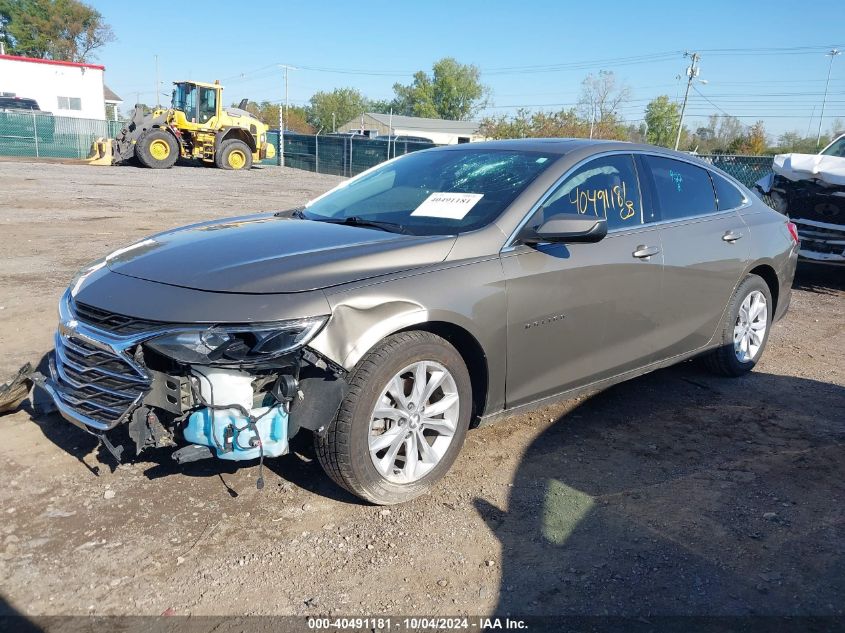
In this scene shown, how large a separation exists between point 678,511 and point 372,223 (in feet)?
7.04

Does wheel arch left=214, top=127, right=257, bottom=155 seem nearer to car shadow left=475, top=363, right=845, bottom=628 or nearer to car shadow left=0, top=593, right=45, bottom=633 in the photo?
car shadow left=475, top=363, right=845, bottom=628

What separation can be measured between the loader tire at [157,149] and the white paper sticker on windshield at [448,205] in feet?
76.7

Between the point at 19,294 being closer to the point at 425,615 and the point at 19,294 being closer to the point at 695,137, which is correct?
the point at 425,615

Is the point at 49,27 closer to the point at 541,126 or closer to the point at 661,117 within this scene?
the point at 541,126

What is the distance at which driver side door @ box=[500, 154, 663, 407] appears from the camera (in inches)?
142

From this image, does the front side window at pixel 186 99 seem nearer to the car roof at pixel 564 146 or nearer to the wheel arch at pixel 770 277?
the car roof at pixel 564 146

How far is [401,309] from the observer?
3102mm

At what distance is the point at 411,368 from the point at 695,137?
70.0m

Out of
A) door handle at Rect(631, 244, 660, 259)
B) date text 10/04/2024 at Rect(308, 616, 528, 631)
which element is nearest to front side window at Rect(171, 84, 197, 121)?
door handle at Rect(631, 244, 660, 259)

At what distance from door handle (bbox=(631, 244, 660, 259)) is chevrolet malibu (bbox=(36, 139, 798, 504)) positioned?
0.7 inches

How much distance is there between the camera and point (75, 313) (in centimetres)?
323

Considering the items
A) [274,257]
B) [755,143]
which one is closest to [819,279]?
[274,257]

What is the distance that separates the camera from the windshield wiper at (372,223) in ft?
12.1

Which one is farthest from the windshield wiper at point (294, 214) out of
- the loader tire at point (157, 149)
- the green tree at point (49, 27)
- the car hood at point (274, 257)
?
the green tree at point (49, 27)
